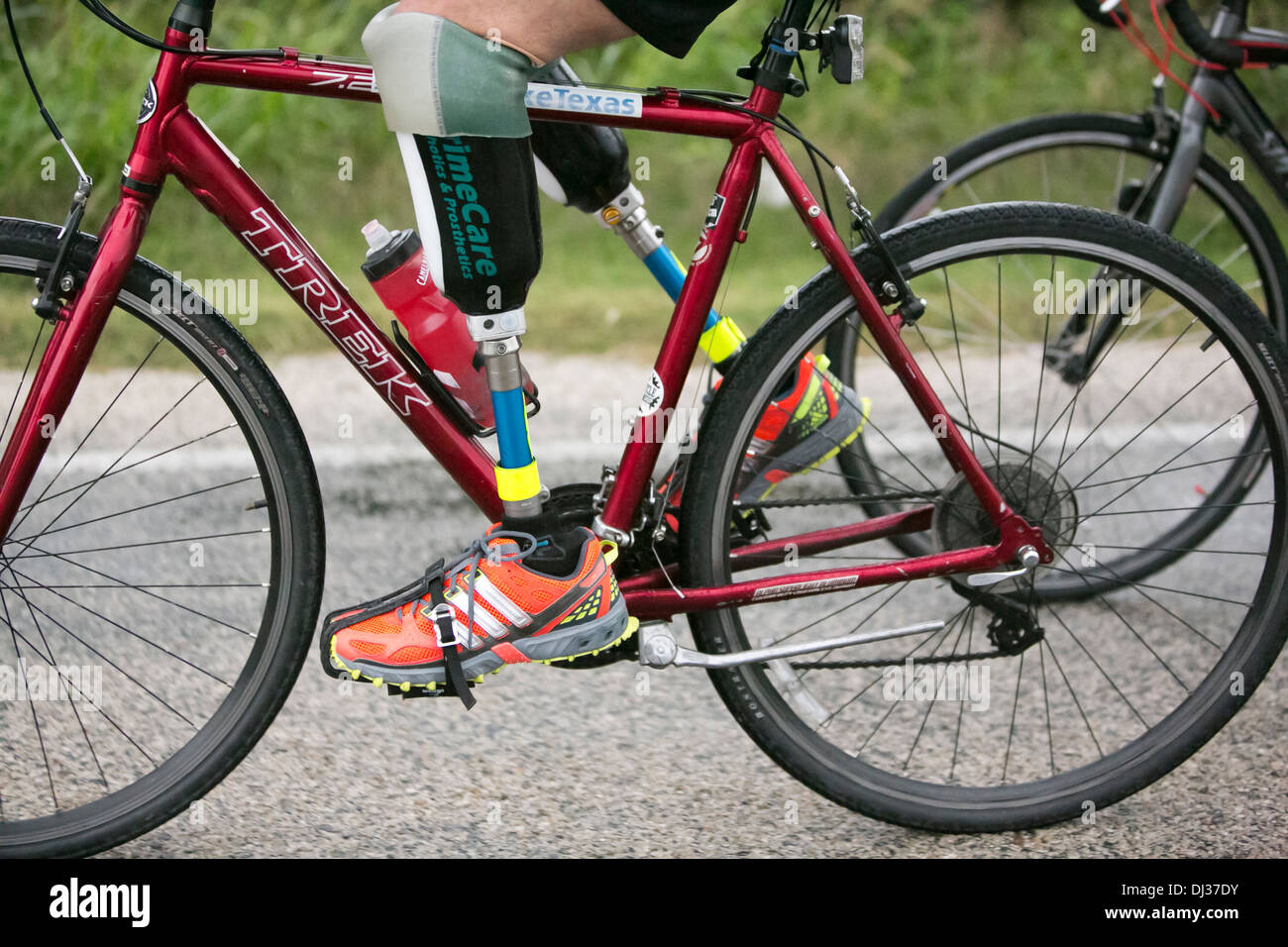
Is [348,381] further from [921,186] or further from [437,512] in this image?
[921,186]

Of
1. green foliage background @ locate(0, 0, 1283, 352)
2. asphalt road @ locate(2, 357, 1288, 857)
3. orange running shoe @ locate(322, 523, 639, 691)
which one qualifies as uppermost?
green foliage background @ locate(0, 0, 1283, 352)

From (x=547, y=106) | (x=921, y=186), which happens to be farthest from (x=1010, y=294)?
(x=547, y=106)

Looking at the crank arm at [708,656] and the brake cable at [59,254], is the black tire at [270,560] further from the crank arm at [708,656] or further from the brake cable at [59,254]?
the crank arm at [708,656]

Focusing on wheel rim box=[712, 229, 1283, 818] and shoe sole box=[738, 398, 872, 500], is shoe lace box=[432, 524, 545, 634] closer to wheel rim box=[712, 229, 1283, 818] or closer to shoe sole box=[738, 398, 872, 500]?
wheel rim box=[712, 229, 1283, 818]

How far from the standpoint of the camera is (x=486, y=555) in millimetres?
2318

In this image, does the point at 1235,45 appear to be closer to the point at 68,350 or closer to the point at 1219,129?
the point at 1219,129

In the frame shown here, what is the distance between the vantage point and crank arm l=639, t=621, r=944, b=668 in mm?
2373

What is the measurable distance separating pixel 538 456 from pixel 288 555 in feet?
6.03

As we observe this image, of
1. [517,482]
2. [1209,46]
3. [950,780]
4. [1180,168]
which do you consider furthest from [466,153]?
[1209,46]

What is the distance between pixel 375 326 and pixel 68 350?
508 mm

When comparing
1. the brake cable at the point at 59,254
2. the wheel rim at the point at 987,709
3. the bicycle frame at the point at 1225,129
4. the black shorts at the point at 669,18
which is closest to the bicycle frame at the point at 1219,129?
the bicycle frame at the point at 1225,129

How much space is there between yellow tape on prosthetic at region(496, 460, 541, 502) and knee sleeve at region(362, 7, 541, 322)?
0.26m

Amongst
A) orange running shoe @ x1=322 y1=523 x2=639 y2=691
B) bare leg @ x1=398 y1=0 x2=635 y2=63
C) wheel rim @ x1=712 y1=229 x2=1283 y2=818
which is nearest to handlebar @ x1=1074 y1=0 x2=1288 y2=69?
wheel rim @ x1=712 y1=229 x2=1283 y2=818
